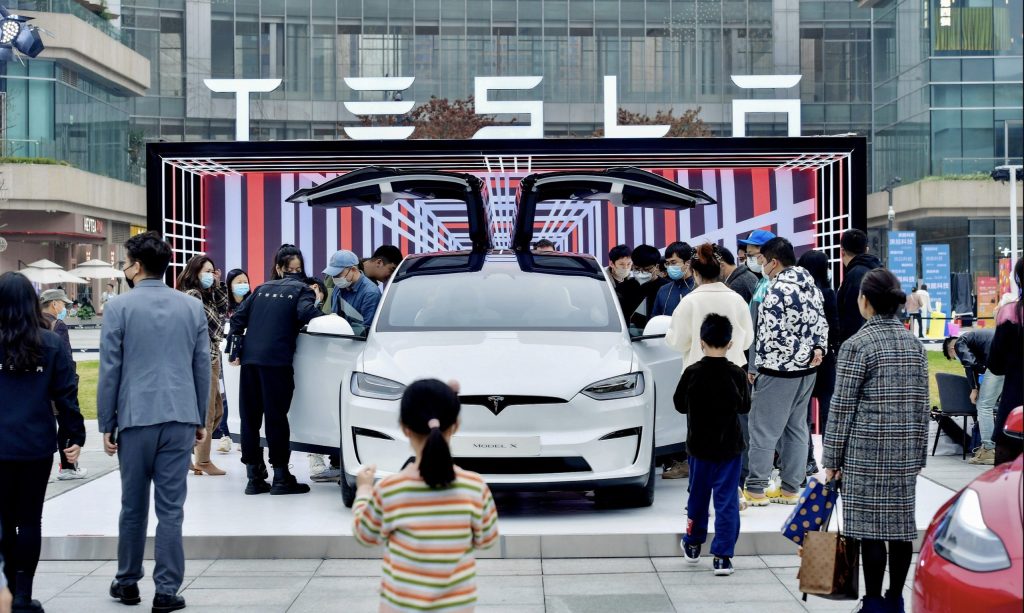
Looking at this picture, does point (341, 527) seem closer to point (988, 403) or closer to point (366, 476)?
point (366, 476)

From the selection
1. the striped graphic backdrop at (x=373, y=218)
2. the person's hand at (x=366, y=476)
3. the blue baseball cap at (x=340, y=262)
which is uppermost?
the striped graphic backdrop at (x=373, y=218)

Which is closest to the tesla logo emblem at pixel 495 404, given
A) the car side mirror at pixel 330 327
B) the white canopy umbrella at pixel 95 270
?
the car side mirror at pixel 330 327

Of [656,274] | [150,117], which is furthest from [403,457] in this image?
[150,117]

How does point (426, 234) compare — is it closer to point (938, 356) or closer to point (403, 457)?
point (403, 457)

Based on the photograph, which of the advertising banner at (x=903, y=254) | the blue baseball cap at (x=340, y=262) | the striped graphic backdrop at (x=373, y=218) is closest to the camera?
the blue baseball cap at (x=340, y=262)

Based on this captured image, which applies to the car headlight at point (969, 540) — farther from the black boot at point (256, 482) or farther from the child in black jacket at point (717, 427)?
the black boot at point (256, 482)

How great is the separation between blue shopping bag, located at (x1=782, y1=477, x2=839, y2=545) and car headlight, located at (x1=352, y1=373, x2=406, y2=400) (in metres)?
2.87

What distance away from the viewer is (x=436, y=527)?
148 inches

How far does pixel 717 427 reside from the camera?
21.9 feet

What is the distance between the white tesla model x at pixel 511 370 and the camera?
303 inches

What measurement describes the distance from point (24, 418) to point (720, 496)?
11.7 ft

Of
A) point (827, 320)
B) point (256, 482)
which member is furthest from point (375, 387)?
point (827, 320)

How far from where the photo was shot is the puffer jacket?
26.2 ft

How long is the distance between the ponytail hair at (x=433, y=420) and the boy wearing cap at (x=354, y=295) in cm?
614
